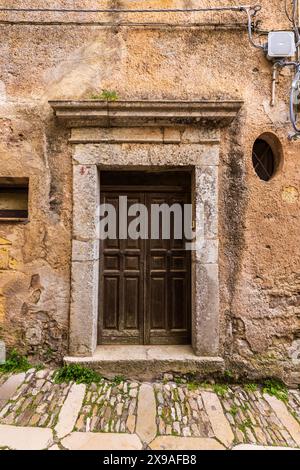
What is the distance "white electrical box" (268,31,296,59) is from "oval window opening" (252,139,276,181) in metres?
0.86

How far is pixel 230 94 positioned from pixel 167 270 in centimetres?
201

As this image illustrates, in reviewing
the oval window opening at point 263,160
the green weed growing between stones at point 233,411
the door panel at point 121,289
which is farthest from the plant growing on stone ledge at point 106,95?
the green weed growing between stones at point 233,411

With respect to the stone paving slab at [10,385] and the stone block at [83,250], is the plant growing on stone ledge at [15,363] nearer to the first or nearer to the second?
the stone paving slab at [10,385]

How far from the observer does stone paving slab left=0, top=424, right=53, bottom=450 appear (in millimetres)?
1830

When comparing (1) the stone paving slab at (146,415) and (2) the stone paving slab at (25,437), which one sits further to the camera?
(1) the stone paving slab at (146,415)

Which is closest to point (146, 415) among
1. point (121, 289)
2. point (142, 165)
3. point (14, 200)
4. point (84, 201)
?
point (121, 289)

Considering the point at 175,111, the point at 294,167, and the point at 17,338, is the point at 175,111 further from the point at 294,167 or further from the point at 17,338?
the point at 17,338

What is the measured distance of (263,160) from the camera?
2898mm

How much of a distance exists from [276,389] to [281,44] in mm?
3472

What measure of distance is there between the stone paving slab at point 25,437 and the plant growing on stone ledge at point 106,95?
9.78ft

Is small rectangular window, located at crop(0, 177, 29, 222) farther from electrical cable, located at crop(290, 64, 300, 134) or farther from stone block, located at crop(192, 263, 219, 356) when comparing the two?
electrical cable, located at crop(290, 64, 300, 134)

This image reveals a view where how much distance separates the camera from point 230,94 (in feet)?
9.16

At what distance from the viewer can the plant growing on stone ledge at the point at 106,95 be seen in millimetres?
2738

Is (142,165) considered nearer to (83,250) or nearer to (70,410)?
(83,250)
